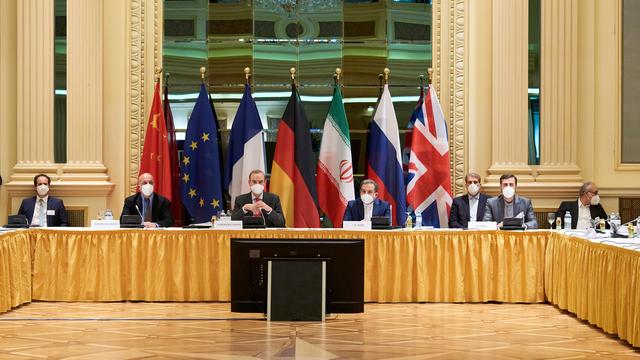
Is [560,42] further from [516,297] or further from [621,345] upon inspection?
[621,345]

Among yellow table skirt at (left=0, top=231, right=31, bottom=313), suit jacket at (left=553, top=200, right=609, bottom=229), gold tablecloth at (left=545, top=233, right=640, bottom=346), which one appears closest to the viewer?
gold tablecloth at (left=545, top=233, right=640, bottom=346)

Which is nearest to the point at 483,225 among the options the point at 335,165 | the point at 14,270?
the point at 335,165

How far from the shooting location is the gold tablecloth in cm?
704

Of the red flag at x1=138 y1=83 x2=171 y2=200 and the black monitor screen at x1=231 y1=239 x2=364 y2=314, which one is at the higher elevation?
the red flag at x1=138 y1=83 x2=171 y2=200

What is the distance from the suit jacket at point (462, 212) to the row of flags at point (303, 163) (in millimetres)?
764

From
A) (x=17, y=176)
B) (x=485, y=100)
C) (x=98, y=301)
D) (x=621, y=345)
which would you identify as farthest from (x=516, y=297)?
(x=17, y=176)

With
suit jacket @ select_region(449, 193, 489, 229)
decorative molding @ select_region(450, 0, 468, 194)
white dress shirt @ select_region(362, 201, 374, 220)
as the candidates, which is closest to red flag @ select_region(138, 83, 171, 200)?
white dress shirt @ select_region(362, 201, 374, 220)

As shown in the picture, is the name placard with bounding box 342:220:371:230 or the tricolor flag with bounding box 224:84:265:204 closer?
the name placard with bounding box 342:220:371:230

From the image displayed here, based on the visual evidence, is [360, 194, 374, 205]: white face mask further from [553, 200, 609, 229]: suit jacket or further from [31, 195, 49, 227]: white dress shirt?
[31, 195, 49, 227]: white dress shirt

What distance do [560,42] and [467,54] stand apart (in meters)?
1.16

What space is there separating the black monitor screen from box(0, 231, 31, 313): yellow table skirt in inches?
86.1

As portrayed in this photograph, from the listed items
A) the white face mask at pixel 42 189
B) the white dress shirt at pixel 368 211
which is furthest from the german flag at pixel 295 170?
the white face mask at pixel 42 189

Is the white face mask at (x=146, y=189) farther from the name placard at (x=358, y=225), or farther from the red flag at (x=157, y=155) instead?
the name placard at (x=358, y=225)

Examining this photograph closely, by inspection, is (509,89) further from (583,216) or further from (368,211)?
(368,211)
